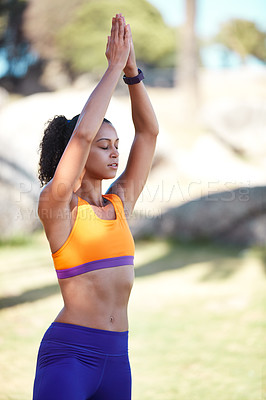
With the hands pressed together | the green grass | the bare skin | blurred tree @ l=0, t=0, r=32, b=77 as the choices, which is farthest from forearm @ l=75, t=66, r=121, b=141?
blurred tree @ l=0, t=0, r=32, b=77

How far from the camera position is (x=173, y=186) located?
965cm

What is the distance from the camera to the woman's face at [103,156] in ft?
6.19

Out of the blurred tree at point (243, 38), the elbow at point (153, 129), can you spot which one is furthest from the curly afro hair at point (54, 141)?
the blurred tree at point (243, 38)

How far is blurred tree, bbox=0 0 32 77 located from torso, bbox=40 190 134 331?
97.5 feet

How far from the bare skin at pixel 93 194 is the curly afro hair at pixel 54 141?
0.14 meters

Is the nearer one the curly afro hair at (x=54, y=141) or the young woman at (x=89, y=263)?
the young woman at (x=89, y=263)

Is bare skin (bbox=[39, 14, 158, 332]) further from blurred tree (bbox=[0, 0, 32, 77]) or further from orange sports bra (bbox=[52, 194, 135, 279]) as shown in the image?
blurred tree (bbox=[0, 0, 32, 77])

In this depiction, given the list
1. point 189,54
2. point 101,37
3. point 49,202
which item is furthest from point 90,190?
point 101,37

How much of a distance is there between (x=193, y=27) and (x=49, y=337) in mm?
16642

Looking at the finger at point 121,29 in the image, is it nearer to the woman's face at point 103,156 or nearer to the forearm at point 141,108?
the forearm at point 141,108

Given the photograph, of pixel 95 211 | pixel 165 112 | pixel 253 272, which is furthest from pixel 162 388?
pixel 165 112

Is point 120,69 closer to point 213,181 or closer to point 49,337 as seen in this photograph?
point 49,337

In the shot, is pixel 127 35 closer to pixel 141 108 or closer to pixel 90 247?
pixel 141 108

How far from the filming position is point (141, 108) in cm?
210
